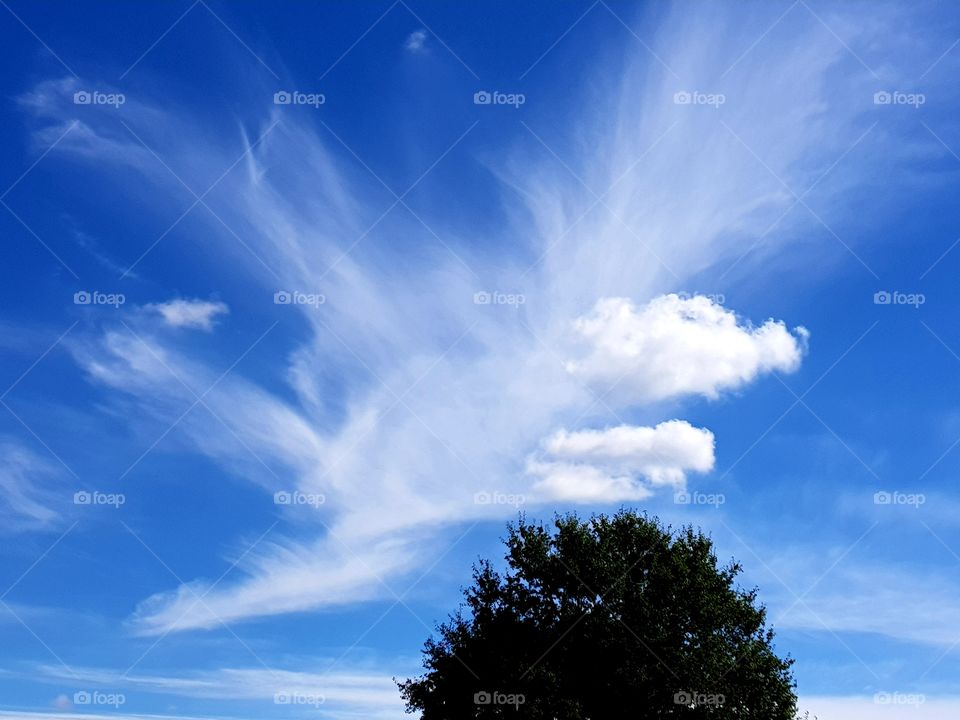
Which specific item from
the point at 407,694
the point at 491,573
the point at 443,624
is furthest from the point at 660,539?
the point at 407,694

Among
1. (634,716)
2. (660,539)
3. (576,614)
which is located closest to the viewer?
(634,716)

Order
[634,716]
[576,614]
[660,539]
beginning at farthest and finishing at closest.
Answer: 1. [660,539]
2. [576,614]
3. [634,716]

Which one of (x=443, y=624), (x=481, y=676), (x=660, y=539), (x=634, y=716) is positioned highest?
(x=660, y=539)

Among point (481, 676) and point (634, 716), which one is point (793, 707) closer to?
point (634, 716)

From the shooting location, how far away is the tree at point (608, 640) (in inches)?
1844

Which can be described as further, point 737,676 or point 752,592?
point 752,592

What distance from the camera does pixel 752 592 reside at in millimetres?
53688

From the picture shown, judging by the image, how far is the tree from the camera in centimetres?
4684

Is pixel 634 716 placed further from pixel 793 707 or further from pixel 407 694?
pixel 407 694

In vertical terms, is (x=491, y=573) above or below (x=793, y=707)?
above

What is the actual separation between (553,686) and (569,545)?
8.81m

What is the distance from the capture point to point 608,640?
156ft

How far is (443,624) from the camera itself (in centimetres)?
5322

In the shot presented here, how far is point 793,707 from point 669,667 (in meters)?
9.63
